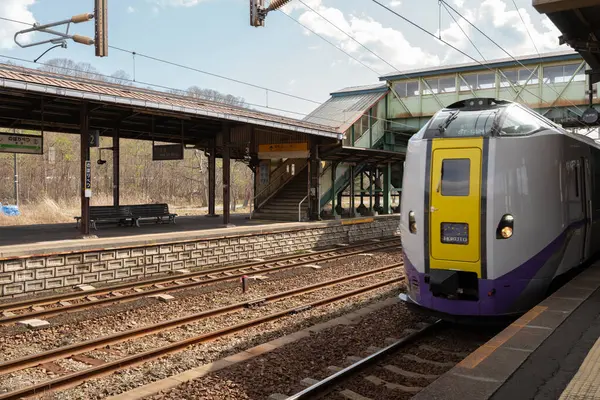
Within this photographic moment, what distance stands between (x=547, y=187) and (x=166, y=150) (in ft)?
50.4

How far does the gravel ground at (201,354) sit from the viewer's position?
5.67 m

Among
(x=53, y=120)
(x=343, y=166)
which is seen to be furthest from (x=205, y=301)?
(x=343, y=166)

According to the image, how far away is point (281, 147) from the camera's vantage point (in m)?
20.8

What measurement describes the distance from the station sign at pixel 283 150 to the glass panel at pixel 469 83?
9.68 m

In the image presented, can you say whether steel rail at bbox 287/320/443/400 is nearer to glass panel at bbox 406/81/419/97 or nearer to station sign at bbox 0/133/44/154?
station sign at bbox 0/133/44/154

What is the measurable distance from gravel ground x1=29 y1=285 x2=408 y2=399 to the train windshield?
3229mm

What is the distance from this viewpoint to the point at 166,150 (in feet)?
63.1

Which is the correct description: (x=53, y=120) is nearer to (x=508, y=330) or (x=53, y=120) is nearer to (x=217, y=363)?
(x=217, y=363)

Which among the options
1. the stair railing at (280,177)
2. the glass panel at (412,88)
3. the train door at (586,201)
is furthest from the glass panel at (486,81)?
the train door at (586,201)

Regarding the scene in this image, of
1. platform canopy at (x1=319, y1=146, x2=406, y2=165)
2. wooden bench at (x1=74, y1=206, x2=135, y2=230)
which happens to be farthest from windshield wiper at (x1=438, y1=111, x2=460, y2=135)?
platform canopy at (x1=319, y1=146, x2=406, y2=165)

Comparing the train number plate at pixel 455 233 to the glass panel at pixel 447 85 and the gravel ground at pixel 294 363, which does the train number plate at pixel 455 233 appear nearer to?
the gravel ground at pixel 294 363

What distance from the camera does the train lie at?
627 cm

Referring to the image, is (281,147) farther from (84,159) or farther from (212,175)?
(84,159)

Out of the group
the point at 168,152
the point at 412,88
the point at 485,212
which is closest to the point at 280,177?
the point at 168,152
